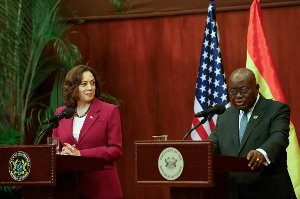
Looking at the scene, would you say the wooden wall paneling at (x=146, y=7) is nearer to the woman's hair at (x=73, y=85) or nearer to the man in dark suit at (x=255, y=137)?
the woman's hair at (x=73, y=85)

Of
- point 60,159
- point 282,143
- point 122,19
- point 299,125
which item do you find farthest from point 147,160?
point 122,19

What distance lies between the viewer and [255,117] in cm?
425

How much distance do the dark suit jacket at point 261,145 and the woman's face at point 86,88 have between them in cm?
110

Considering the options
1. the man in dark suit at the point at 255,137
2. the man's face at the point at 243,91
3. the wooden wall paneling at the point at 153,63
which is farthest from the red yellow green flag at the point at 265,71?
the man's face at the point at 243,91

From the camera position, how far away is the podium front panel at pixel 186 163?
3.56 m

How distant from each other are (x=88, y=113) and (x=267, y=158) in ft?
4.72

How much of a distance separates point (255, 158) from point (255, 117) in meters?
0.50

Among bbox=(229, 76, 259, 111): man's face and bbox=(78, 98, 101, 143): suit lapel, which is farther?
bbox=(78, 98, 101, 143): suit lapel

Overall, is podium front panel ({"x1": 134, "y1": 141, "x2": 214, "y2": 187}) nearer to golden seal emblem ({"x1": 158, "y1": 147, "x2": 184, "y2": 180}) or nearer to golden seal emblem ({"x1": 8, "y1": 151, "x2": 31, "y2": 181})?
golden seal emblem ({"x1": 158, "y1": 147, "x2": 184, "y2": 180})

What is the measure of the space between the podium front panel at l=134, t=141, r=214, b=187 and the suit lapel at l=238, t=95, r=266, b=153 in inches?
27.5

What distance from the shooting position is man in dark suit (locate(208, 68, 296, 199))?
4.13 m

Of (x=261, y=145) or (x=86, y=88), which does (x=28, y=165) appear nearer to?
(x=86, y=88)

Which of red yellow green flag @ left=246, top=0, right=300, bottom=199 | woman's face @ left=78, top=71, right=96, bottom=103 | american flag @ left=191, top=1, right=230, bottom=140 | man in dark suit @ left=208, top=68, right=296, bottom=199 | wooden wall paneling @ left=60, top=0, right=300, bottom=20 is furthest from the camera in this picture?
wooden wall paneling @ left=60, top=0, right=300, bottom=20

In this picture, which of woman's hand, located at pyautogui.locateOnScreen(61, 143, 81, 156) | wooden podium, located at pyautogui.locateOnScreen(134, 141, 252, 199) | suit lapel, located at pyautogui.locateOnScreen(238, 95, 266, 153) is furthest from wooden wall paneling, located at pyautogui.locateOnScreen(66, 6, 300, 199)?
wooden podium, located at pyautogui.locateOnScreen(134, 141, 252, 199)
